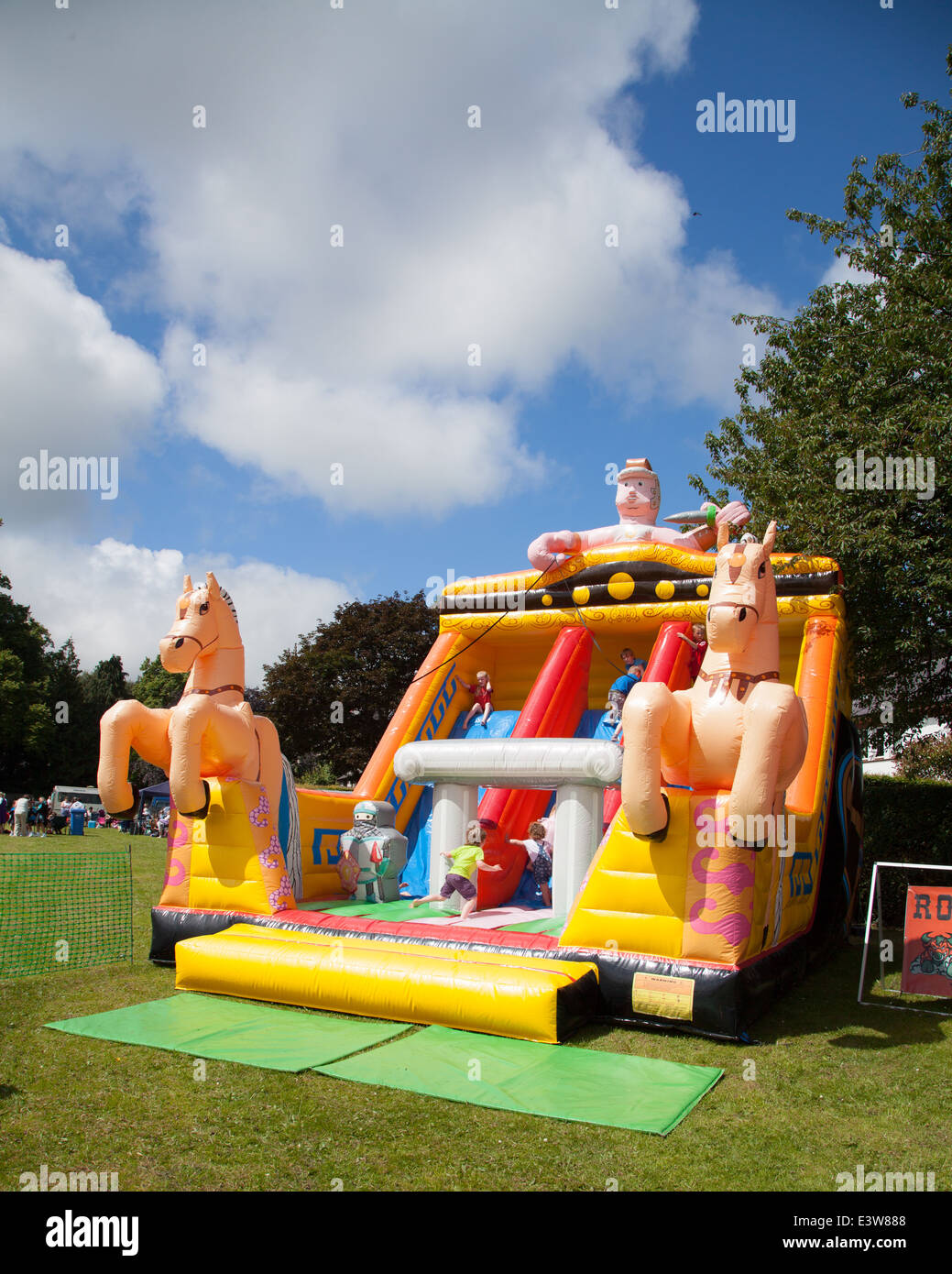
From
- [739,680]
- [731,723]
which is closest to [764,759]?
[731,723]

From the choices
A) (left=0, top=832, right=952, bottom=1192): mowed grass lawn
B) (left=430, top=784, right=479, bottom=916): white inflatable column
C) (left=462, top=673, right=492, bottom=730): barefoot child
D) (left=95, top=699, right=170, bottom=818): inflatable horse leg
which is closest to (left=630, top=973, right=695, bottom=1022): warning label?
(left=0, top=832, right=952, bottom=1192): mowed grass lawn

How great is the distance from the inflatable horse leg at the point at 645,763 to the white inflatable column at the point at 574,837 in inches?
59.4

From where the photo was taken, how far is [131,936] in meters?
7.63

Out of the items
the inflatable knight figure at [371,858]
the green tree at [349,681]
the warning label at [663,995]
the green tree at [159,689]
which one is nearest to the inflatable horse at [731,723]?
the warning label at [663,995]

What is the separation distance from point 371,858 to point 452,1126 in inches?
169

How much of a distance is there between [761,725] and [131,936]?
5522 millimetres

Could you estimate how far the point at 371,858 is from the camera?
7938mm

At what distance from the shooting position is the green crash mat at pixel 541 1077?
3928mm

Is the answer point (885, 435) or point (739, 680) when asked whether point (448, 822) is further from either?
point (885, 435)

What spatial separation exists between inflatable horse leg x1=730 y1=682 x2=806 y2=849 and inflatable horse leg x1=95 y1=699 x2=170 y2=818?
378cm

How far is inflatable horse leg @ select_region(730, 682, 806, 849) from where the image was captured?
16.1ft
